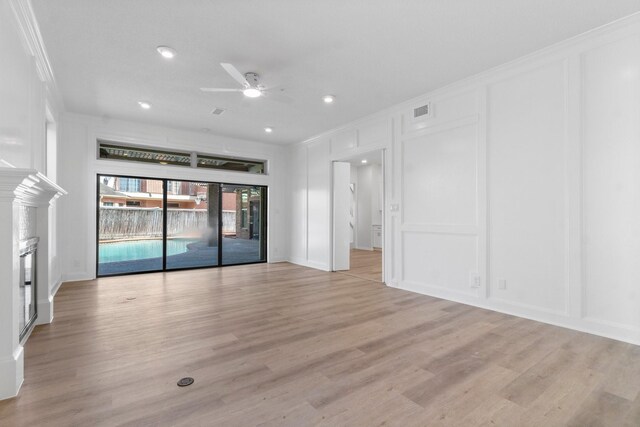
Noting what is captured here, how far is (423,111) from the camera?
4879 millimetres

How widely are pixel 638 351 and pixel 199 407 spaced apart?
12.1 feet

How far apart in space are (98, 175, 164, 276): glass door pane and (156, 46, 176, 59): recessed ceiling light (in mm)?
3683

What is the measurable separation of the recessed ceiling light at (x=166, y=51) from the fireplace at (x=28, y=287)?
2391mm

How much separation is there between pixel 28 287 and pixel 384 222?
483 centimetres

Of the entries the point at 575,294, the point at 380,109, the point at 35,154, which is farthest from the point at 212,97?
the point at 575,294

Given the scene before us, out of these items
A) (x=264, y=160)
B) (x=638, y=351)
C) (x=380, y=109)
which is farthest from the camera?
(x=264, y=160)

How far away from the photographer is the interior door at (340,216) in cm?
695

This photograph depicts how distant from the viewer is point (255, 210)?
26.8 ft

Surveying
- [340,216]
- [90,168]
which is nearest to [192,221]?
[90,168]

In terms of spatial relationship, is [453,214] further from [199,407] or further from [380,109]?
[199,407]

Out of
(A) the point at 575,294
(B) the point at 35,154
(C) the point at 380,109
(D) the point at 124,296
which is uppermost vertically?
(C) the point at 380,109

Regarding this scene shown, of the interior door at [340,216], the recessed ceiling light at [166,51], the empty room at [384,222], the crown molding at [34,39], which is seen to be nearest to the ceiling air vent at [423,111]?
the empty room at [384,222]

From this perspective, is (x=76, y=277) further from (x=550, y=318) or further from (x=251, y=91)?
(x=550, y=318)

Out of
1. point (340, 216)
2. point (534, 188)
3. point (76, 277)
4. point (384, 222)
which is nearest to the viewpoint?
point (534, 188)
